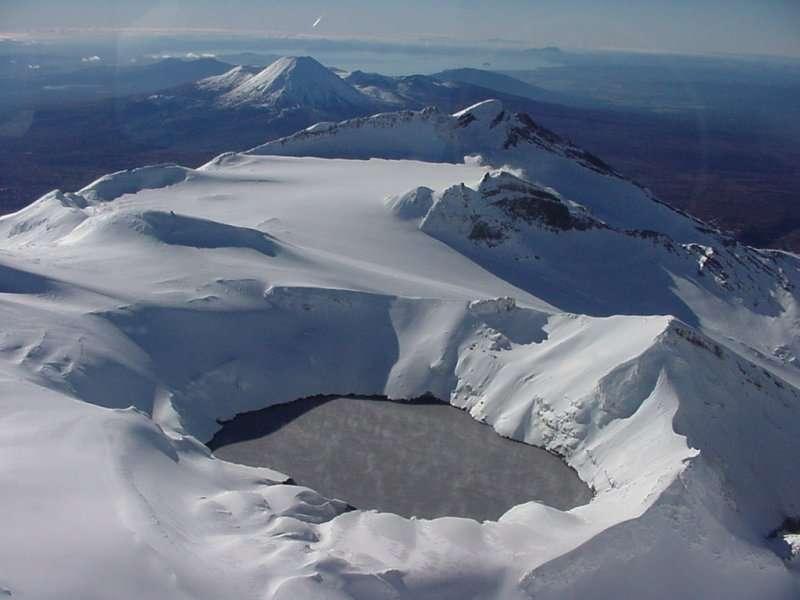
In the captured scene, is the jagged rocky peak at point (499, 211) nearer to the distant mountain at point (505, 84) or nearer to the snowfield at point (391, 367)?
the snowfield at point (391, 367)

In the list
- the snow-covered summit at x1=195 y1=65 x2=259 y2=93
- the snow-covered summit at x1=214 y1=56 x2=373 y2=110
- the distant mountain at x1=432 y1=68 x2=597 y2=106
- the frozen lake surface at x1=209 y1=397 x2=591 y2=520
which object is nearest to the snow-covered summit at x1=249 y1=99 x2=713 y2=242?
the frozen lake surface at x1=209 y1=397 x2=591 y2=520

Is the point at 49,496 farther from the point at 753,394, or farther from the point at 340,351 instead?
the point at 753,394

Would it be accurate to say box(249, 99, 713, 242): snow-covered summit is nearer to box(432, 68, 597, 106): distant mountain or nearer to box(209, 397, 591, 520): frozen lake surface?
box(209, 397, 591, 520): frozen lake surface

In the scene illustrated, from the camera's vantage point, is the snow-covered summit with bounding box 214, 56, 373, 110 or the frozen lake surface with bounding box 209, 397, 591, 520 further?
the snow-covered summit with bounding box 214, 56, 373, 110

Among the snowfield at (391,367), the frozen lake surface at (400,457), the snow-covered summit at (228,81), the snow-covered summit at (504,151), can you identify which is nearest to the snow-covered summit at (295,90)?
the snow-covered summit at (228,81)

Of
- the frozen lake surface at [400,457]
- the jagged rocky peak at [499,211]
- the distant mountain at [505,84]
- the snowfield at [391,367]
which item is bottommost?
the frozen lake surface at [400,457]

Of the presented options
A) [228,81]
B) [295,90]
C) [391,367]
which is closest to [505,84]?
[228,81]

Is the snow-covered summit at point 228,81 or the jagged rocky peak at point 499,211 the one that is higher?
the snow-covered summit at point 228,81
